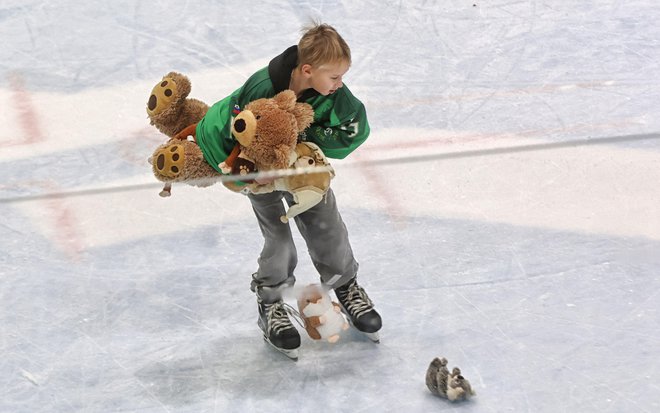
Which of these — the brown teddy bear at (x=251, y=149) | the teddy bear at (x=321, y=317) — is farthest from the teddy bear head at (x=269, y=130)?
the teddy bear at (x=321, y=317)

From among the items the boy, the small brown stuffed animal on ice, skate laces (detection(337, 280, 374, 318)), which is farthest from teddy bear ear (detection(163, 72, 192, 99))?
the small brown stuffed animal on ice

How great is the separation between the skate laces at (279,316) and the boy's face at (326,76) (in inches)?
27.6

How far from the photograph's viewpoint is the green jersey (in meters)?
2.88

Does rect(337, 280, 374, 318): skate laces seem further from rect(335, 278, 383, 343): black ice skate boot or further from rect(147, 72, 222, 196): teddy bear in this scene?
rect(147, 72, 222, 196): teddy bear

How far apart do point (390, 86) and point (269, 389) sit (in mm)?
1851

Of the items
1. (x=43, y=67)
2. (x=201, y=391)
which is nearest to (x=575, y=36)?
(x=43, y=67)

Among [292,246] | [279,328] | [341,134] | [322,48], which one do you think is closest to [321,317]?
[279,328]

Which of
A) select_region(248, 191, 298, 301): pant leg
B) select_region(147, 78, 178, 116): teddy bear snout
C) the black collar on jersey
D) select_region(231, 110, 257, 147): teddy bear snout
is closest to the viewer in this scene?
select_region(231, 110, 257, 147): teddy bear snout

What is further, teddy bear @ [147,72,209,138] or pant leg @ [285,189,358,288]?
pant leg @ [285,189,358,288]

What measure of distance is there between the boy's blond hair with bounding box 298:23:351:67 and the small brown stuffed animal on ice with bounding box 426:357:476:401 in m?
0.83

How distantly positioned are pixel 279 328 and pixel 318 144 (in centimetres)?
56

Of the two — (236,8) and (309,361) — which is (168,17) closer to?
(236,8)

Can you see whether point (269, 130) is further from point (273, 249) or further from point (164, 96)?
point (273, 249)

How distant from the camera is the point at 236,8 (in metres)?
5.15
